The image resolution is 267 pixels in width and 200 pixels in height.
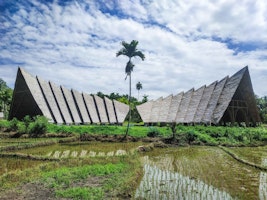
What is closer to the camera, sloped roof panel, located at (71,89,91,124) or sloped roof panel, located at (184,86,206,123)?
sloped roof panel, located at (184,86,206,123)

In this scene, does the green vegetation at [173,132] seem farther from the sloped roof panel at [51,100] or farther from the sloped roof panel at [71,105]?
the sloped roof panel at [71,105]

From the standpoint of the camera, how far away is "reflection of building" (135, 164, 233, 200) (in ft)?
21.6

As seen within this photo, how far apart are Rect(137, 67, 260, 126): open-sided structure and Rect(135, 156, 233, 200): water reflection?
20.2 metres

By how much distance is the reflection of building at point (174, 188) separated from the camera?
6.57 meters

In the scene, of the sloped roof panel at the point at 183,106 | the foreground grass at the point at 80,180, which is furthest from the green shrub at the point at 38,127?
the sloped roof panel at the point at 183,106

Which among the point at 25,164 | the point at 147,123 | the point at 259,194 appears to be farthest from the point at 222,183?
the point at 147,123

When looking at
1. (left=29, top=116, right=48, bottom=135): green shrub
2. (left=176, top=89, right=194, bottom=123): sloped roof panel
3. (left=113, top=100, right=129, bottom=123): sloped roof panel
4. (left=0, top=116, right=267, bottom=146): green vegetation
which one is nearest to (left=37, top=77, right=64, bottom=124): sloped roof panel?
(left=0, top=116, right=267, bottom=146): green vegetation

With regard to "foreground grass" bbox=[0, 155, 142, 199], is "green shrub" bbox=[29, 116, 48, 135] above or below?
above

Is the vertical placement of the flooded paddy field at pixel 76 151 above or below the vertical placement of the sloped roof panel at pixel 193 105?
below

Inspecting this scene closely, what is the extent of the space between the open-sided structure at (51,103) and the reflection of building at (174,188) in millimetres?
21826

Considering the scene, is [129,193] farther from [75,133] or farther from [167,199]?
[75,133]

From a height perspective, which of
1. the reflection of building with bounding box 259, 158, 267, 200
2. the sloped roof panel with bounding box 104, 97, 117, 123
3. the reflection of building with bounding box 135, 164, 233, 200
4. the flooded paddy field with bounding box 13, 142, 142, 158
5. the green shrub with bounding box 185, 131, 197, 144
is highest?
the sloped roof panel with bounding box 104, 97, 117, 123

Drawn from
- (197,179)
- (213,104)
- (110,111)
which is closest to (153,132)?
(213,104)

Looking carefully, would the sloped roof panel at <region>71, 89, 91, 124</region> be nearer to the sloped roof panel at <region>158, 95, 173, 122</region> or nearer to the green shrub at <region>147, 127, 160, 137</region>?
the sloped roof panel at <region>158, 95, 173, 122</region>
